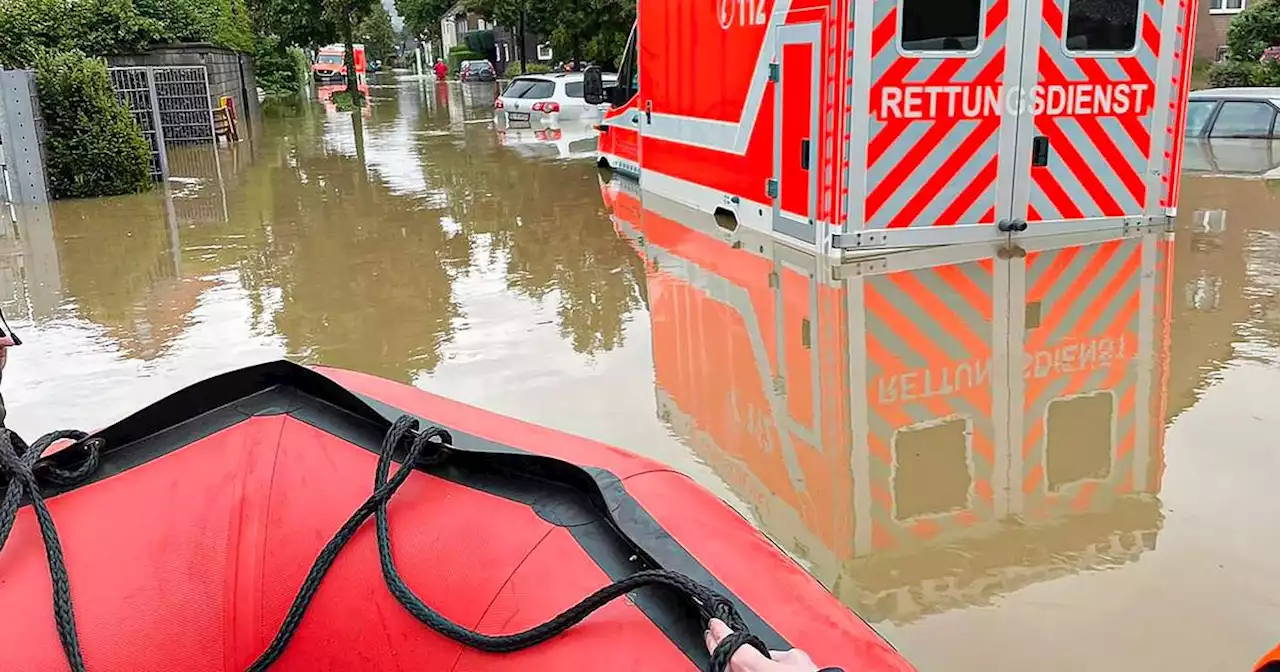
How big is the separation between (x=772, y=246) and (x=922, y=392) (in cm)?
360

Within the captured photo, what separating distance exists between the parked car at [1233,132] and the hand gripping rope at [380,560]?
41.4 feet

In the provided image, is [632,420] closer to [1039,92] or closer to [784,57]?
[784,57]

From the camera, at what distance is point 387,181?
46.3 feet

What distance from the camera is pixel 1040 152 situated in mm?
8320

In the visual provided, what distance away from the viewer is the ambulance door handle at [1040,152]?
27.2ft

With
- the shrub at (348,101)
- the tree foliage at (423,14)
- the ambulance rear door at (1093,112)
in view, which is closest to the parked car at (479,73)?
the shrub at (348,101)

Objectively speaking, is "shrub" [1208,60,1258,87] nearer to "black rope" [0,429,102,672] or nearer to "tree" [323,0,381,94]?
"black rope" [0,429,102,672]

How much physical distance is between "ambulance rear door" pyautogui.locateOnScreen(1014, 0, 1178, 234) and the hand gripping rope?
7.21 m

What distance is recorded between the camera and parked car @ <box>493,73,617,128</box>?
71.1ft

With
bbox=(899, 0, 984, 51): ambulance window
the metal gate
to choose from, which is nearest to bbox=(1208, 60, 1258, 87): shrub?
bbox=(899, 0, 984, 51): ambulance window

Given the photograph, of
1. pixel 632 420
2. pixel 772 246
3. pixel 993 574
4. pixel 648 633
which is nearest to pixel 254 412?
pixel 648 633

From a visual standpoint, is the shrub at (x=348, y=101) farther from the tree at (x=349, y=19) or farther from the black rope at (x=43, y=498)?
the black rope at (x=43, y=498)

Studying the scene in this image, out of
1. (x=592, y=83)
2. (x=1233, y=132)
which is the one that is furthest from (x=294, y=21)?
(x=1233, y=132)

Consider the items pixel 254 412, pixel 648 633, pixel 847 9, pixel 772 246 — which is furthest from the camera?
pixel 772 246
